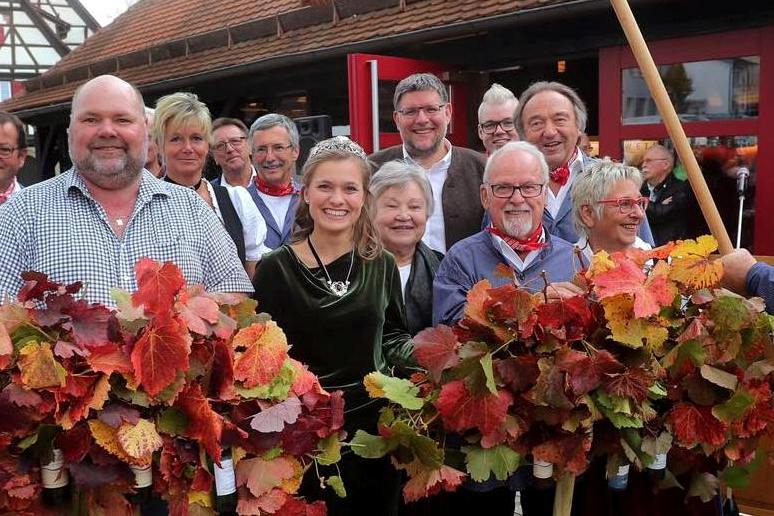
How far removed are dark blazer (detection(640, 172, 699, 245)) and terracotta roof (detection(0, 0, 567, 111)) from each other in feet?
5.83

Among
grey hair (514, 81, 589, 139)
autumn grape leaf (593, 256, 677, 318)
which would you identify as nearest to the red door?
grey hair (514, 81, 589, 139)

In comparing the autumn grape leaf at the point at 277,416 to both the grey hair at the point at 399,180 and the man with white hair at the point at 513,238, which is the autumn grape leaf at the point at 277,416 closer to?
the man with white hair at the point at 513,238

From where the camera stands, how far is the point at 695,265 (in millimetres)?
1948

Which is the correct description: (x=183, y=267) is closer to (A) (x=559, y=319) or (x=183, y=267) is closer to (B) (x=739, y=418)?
(A) (x=559, y=319)

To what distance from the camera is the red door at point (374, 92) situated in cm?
731

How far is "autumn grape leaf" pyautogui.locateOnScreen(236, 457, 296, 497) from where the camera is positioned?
68.8 inches

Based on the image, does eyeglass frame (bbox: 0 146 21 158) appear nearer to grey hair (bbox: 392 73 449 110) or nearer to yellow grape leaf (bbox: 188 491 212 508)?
grey hair (bbox: 392 73 449 110)

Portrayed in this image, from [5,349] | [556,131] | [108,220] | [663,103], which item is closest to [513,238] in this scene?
[663,103]

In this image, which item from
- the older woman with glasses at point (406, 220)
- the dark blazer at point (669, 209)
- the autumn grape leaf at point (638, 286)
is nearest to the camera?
the autumn grape leaf at point (638, 286)

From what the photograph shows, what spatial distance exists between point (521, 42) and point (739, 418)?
621cm

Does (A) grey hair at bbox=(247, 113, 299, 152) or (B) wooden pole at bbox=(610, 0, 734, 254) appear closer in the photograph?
(B) wooden pole at bbox=(610, 0, 734, 254)

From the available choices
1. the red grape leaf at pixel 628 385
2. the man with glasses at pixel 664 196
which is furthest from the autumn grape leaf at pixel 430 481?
the man with glasses at pixel 664 196

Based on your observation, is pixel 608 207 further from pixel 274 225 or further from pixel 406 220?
pixel 274 225

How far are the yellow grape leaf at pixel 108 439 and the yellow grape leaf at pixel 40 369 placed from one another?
0.11 metres
